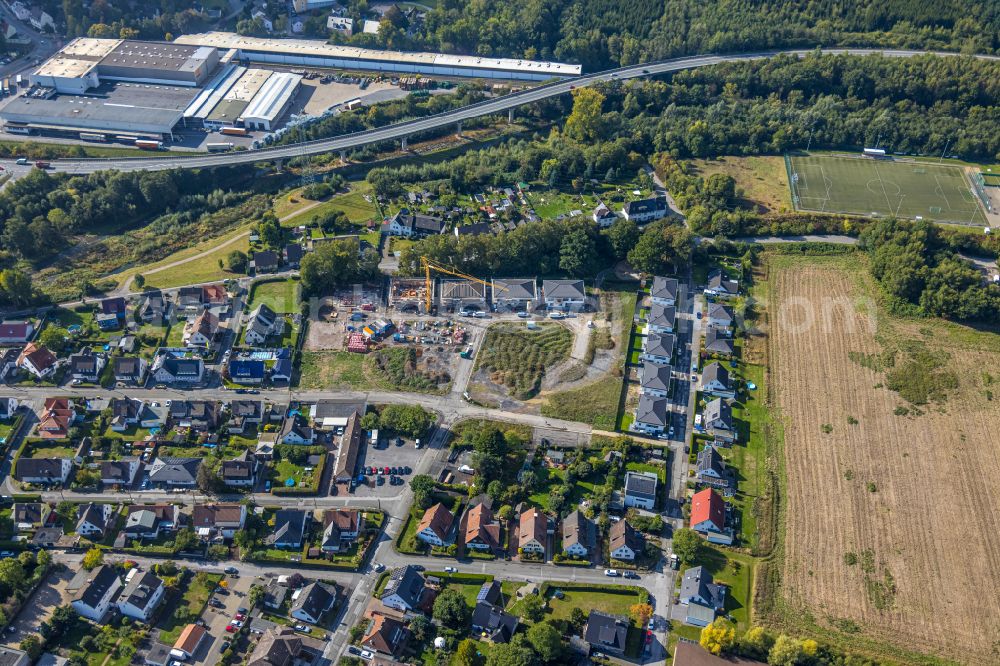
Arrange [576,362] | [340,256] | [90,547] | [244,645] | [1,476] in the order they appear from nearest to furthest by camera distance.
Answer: [244,645]
[90,547]
[1,476]
[576,362]
[340,256]

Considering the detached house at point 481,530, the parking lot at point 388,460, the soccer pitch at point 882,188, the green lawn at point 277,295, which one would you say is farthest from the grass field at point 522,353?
the soccer pitch at point 882,188

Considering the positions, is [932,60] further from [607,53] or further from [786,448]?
[786,448]

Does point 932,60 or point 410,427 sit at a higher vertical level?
point 932,60

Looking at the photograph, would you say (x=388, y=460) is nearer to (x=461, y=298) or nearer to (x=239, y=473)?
(x=239, y=473)

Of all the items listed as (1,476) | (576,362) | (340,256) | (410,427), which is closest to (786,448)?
(576,362)

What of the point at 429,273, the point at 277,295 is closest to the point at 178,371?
the point at 277,295

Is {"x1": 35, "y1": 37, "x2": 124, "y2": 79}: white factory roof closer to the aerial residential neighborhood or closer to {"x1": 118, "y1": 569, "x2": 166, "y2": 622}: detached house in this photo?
the aerial residential neighborhood

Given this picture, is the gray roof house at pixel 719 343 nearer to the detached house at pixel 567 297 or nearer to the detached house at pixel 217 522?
the detached house at pixel 567 297
